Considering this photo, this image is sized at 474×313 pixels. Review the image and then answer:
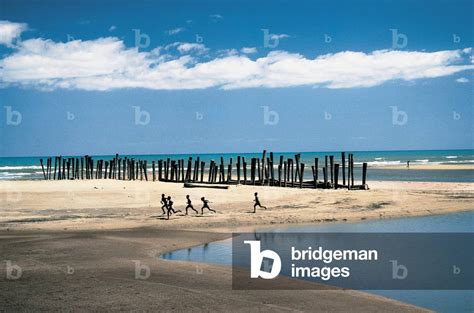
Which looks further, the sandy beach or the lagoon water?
the lagoon water

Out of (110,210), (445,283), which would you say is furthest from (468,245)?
(110,210)

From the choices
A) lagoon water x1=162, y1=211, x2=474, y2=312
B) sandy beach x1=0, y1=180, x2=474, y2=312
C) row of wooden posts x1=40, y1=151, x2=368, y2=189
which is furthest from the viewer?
row of wooden posts x1=40, y1=151, x2=368, y2=189

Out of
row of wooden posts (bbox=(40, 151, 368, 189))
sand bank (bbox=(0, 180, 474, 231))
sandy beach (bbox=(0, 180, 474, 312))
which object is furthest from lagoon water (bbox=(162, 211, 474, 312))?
row of wooden posts (bbox=(40, 151, 368, 189))

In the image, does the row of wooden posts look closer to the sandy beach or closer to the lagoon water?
the sandy beach

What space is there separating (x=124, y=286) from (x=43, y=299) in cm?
166

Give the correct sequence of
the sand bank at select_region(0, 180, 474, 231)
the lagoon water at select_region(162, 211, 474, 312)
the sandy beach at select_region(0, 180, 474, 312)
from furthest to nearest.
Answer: the sand bank at select_region(0, 180, 474, 231) < the lagoon water at select_region(162, 211, 474, 312) < the sandy beach at select_region(0, 180, 474, 312)

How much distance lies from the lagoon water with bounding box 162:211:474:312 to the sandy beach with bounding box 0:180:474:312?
0.62m

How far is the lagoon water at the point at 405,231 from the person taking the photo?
1108 cm

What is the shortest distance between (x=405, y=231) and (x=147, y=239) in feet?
29.9

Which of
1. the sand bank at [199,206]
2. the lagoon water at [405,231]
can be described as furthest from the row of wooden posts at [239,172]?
the lagoon water at [405,231]

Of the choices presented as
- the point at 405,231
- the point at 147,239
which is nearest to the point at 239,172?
the point at 405,231

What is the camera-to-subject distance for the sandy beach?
1066cm

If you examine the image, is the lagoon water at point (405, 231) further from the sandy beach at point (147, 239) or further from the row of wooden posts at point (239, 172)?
the row of wooden posts at point (239, 172)

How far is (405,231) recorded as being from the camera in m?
20.2
